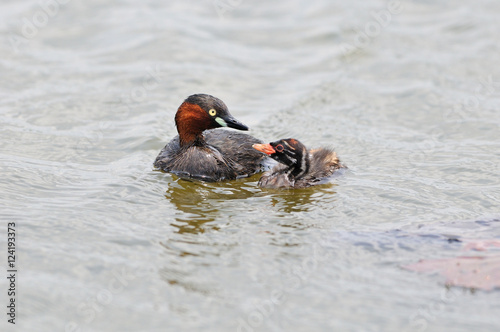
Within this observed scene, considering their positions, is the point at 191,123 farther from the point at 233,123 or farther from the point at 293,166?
the point at 293,166

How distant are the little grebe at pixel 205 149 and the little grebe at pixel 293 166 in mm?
467

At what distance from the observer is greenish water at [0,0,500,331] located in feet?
17.7

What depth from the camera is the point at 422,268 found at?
19.1ft

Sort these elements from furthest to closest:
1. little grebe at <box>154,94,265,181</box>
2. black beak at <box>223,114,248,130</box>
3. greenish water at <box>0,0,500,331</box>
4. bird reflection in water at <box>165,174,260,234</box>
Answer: little grebe at <box>154,94,265,181</box>, black beak at <box>223,114,248,130</box>, bird reflection in water at <box>165,174,260,234</box>, greenish water at <box>0,0,500,331</box>

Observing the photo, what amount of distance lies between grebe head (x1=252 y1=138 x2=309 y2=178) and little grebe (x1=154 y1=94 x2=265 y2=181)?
406 millimetres

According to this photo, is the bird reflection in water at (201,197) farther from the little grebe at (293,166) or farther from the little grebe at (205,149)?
the little grebe at (293,166)

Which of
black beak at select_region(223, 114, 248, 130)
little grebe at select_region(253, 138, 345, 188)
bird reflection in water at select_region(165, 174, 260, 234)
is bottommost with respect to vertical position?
bird reflection in water at select_region(165, 174, 260, 234)

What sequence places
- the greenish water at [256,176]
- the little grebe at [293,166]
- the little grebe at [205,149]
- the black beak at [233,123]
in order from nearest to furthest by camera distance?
the greenish water at [256,176], the little grebe at [293,166], the black beak at [233,123], the little grebe at [205,149]

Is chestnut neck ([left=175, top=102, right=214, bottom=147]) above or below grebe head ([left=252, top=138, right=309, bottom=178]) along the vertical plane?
above

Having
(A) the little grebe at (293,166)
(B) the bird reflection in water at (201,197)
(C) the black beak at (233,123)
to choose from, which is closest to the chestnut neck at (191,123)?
(C) the black beak at (233,123)

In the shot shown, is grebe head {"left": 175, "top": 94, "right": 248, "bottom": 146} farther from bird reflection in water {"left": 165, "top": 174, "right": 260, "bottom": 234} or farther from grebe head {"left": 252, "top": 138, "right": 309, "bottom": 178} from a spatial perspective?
bird reflection in water {"left": 165, "top": 174, "right": 260, "bottom": 234}

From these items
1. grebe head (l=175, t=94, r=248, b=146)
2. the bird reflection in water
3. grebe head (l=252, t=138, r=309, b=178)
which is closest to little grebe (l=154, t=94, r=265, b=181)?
grebe head (l=175, t=94, r=248, b=146)

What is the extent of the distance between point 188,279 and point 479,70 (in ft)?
28.5

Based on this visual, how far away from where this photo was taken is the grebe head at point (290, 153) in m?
8.21
